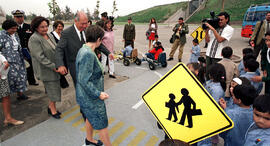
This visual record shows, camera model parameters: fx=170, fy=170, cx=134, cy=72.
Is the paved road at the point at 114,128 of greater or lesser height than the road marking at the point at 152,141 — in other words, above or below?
above

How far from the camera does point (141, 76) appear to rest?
6254 mm

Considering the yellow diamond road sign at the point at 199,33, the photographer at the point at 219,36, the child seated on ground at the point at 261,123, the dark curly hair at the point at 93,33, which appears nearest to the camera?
the child seated on ground at the point at 261,123

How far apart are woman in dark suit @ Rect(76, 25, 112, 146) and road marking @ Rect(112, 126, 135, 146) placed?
45cm

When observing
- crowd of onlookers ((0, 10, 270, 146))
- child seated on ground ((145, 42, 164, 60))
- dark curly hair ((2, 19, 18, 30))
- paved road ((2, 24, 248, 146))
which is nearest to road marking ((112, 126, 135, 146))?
paved road ((2, 24, 248, 146))

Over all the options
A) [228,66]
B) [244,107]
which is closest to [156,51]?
[228,66]

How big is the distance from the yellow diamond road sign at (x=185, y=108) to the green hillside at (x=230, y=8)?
44.6 meters

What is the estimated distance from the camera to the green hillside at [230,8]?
4059 cm

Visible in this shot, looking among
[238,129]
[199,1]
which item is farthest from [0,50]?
[199,1]

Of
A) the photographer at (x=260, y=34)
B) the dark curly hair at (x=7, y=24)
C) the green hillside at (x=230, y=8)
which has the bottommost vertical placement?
the photographer at (x=260, y=34)

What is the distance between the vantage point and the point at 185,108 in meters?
1.75

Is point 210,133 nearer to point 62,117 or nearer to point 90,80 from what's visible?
point 90,80

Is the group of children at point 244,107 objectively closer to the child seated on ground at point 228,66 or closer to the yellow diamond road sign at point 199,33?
the child seated on ground at point 228,66

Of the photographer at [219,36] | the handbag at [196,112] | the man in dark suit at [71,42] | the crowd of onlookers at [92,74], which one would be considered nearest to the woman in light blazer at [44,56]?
the crowd of onlookers at [92,74]

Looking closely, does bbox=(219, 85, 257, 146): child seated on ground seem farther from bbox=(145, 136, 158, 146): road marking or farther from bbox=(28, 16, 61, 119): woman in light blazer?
bbox=(28, 16, 61, 119): woman in light blazer
